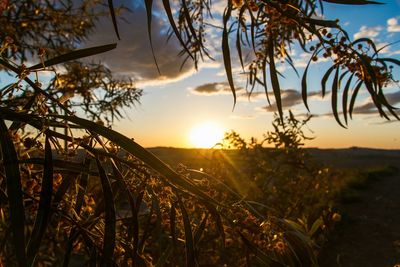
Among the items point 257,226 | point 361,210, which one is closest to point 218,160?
point 257,226

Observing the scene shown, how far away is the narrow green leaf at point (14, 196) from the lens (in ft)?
1.77

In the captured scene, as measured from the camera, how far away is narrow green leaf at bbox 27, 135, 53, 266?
0.60 m

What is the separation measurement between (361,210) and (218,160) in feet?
12.6

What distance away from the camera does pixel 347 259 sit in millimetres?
4625

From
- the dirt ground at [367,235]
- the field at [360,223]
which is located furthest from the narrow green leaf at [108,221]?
the dirt ground at [367,235]

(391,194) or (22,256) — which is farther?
(391,194)

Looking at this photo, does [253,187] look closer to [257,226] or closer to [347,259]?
[347,259]

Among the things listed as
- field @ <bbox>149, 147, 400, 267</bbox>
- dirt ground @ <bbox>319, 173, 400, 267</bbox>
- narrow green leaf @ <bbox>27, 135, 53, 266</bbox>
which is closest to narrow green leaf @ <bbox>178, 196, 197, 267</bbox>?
narrow green leaf @ <bbox>27, 135, 53, 266</bbox>

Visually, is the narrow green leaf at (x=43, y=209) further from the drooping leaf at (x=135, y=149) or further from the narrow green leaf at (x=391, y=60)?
the narrow green leaf at (x=391, y=60)

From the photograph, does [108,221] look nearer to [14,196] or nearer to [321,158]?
[14,196]

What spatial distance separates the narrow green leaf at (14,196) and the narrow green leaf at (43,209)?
0.05 meters

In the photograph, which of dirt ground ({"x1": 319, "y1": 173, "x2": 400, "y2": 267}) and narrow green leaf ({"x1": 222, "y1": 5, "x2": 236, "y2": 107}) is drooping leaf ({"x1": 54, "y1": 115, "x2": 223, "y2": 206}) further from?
dirt ground ({"x1": 319, "y1": 173, "x2": 400, "y2": 267})

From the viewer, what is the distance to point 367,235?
5324 mm

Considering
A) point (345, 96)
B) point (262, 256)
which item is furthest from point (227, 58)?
point (345, 96)
